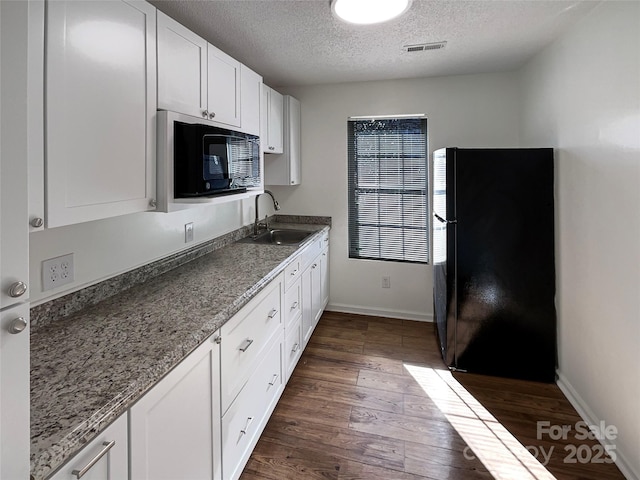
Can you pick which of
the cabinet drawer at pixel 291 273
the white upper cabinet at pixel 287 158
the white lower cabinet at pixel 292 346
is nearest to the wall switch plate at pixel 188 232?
the cabinet drawer at pixel 291 273

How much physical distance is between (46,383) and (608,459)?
2.44 m

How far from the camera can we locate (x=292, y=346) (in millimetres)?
2414

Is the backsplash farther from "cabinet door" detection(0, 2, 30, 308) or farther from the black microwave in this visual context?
"cabinet door" detection(0, 2, 30, 308)

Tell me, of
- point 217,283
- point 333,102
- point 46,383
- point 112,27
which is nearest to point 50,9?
point 112,27

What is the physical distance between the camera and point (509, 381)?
2439 mm

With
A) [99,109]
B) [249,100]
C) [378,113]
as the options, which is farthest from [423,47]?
[99,109]

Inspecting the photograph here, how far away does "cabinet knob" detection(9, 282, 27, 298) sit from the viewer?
54cm

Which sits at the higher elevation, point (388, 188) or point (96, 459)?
point (388, 188)

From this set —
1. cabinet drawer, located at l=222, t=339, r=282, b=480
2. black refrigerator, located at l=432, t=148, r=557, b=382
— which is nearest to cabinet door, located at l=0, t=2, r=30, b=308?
cabinet drawer, located at l=222, t=339, r=282, b=480

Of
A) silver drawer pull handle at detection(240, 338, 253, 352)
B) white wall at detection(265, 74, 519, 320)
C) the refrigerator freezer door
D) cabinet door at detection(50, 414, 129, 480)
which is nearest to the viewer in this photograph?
cabinet door at detection(50, 414, 129, 480)

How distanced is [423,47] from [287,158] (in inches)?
58.4

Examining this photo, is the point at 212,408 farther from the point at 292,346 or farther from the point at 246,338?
the point at 292,346

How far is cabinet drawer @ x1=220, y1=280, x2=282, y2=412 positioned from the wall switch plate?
0.67m

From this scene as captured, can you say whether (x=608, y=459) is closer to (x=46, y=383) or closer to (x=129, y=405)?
(x=129, y=405)
